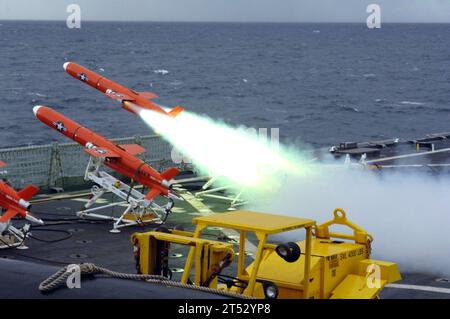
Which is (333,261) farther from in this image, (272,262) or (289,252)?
(289,252)

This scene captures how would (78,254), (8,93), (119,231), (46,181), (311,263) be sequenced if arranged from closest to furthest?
(311,263) < (78,254) < (119,231) < (46,181) < (8,93)

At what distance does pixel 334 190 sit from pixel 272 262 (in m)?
14.9

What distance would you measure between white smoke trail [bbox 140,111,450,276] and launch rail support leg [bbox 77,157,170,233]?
401 cm

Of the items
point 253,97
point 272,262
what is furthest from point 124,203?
point 253,97

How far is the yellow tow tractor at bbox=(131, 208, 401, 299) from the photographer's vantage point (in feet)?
47.8

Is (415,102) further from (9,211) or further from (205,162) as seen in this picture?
(9,211)

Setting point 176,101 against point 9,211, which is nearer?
point 9,211

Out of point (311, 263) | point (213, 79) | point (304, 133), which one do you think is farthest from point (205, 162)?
point (213, 79)

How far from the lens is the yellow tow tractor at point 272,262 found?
47.8ft

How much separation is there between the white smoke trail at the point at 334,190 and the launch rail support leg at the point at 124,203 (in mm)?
4014

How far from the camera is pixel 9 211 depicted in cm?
2706

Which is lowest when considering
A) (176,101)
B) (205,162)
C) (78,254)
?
(78,254)

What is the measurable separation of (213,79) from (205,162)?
431 ft

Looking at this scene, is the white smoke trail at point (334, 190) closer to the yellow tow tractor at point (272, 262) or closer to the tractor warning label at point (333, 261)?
the yellow tow tractor at point (272, 262)
